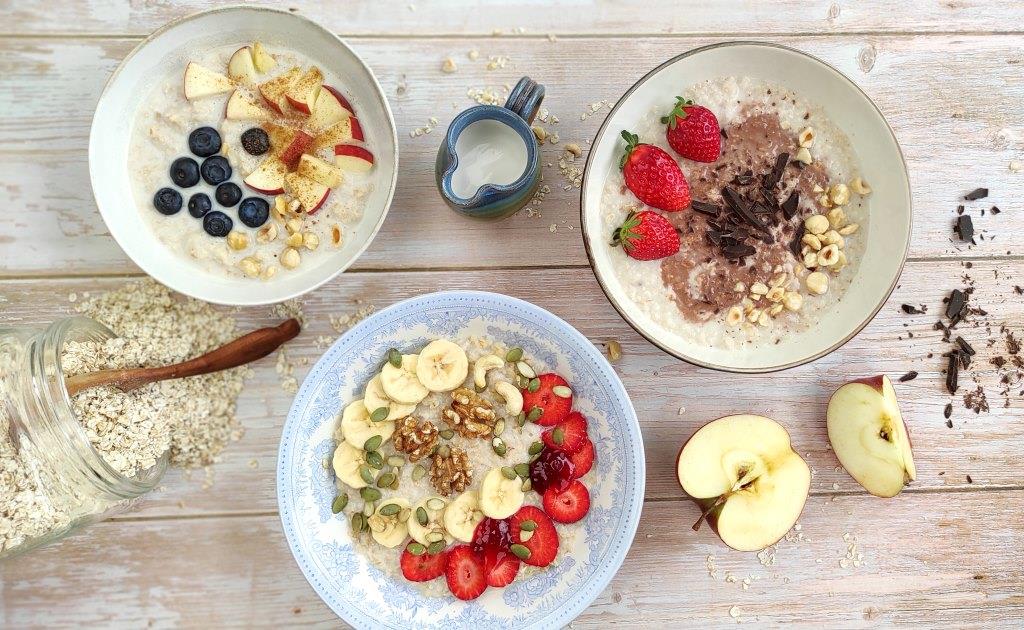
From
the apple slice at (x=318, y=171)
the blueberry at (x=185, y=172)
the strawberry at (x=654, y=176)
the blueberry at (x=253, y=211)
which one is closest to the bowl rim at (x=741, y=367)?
the strawberry at (x=654, y=176)

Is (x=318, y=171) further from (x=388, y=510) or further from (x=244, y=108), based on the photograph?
(x=388, y=510)

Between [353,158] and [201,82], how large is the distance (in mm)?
265

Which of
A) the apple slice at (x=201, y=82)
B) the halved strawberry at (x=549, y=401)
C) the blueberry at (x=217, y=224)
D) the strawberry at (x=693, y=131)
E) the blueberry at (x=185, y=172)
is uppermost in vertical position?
the strawberry at (x=693, y=131)

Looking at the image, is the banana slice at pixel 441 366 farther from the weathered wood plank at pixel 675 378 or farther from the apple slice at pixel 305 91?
the apple slice at pixel 305 91

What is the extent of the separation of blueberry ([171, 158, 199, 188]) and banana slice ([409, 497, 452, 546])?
0.62 m

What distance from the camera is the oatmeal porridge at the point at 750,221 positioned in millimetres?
1134

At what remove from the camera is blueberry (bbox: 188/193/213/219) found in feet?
3.69

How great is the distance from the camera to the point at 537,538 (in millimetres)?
1117

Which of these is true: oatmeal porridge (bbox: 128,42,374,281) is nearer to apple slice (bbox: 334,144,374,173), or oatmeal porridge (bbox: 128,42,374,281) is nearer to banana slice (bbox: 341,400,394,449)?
apple slice (bbox: 334,144,374,173)

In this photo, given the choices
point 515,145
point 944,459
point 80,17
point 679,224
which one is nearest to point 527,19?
point 515,145

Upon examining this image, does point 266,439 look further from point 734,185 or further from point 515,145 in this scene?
point 734,185

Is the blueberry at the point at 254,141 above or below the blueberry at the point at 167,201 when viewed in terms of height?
above

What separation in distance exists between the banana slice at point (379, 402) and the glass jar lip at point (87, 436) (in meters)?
0.36

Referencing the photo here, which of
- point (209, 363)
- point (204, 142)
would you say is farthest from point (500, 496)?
point (204, 142)
